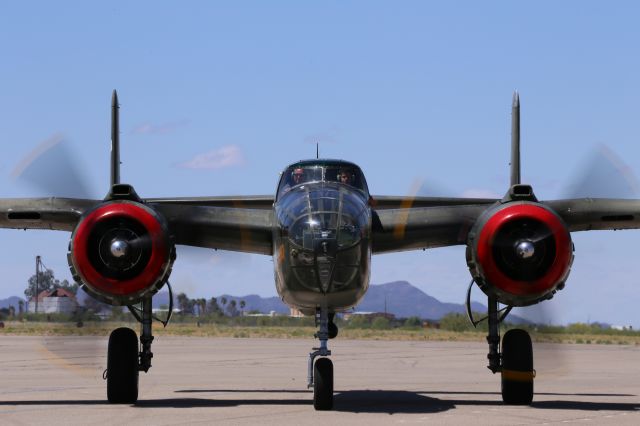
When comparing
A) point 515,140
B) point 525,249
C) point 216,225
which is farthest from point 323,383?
point 515,140

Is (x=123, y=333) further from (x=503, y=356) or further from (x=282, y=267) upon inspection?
(x=503, y=356)

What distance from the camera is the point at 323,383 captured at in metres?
16.5

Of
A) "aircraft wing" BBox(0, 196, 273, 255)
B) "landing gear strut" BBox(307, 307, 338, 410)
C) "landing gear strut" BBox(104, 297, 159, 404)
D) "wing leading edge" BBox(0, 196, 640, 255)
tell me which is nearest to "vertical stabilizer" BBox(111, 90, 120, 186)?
"wing leading edge" BBox(0, 196, 640, 255)

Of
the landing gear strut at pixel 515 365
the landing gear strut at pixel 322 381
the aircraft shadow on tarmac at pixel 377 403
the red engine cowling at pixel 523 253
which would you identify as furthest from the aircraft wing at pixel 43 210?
the landing gear strut at pixel 515 365

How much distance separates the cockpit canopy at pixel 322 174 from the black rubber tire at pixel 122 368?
3362 millimetres

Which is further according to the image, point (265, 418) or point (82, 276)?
point (82, 276)

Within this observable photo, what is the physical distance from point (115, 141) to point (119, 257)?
462 centimetres

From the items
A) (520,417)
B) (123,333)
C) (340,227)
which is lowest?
(520,417)

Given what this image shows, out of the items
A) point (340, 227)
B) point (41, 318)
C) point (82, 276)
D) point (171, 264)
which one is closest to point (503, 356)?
point (340, 227)

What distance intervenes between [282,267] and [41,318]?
110 meters

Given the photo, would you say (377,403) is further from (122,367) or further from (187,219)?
(187,219)

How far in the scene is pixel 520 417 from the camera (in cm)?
1588

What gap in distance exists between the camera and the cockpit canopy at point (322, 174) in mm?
18375

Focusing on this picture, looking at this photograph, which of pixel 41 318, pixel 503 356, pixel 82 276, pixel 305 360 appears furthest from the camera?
pixel 41 318
